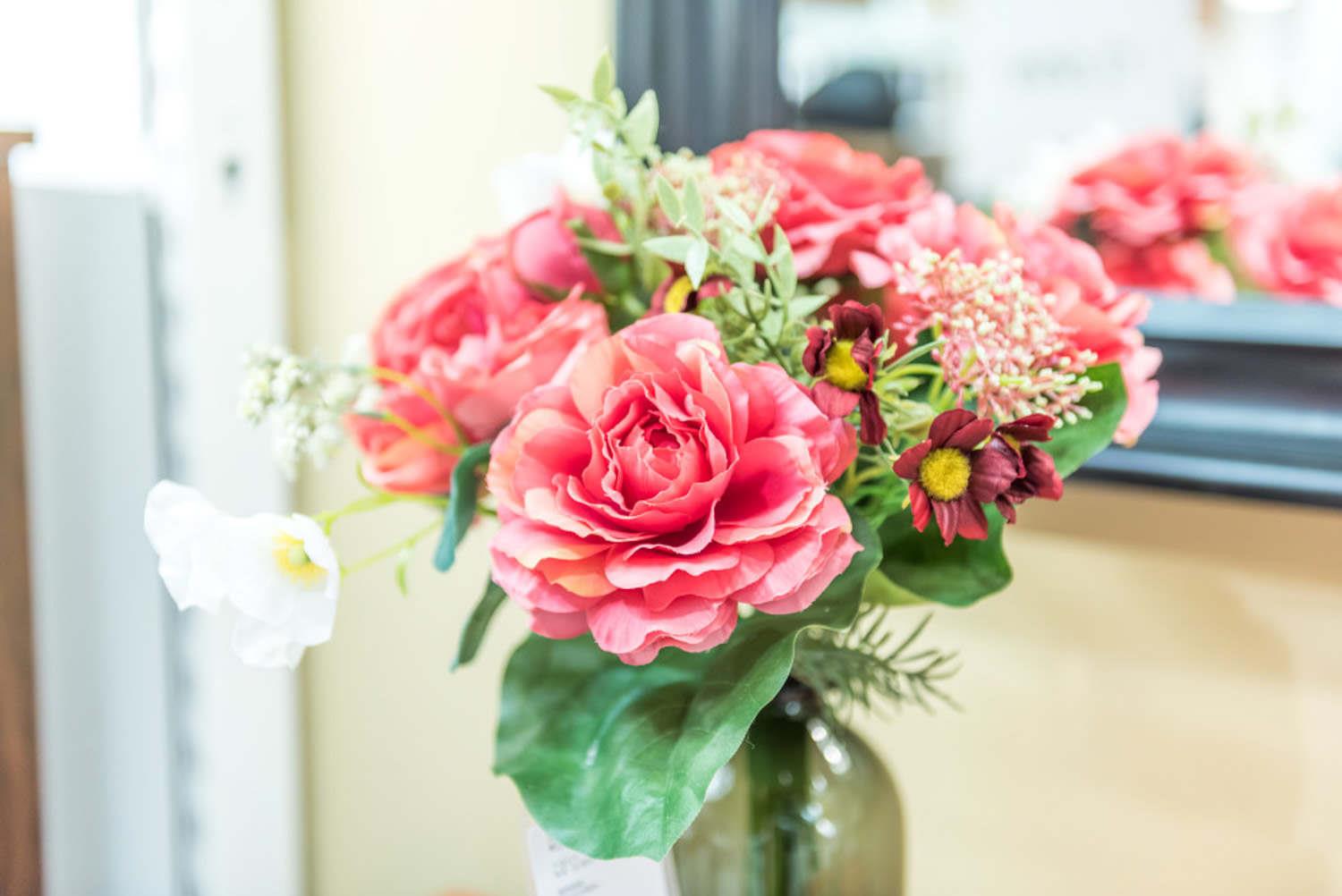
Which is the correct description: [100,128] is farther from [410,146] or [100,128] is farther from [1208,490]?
[1208,490]

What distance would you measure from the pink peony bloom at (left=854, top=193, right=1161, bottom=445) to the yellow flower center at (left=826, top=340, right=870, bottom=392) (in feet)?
0.17

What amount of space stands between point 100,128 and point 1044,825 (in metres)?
0.89

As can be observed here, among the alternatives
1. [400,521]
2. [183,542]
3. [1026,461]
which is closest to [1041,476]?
[1026,461]

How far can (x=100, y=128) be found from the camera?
3.05ft

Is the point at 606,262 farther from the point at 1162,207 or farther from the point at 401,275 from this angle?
the point at 401,275

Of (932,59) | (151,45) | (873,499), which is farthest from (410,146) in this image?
(873,499)

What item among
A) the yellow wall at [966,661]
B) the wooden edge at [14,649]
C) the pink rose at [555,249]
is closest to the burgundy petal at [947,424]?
the pink rose at [555,249]

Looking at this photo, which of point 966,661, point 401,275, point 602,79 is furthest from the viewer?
point 401,275

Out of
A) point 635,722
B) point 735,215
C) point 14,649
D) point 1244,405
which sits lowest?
point 14,649

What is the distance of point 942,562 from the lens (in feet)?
1.70

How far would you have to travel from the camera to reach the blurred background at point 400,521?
64 centimetres

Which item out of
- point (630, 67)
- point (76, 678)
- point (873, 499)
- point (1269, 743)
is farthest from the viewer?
point (76, 678)

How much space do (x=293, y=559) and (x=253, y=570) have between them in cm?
2

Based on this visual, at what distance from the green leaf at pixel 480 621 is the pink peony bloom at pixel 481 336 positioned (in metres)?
0.08
